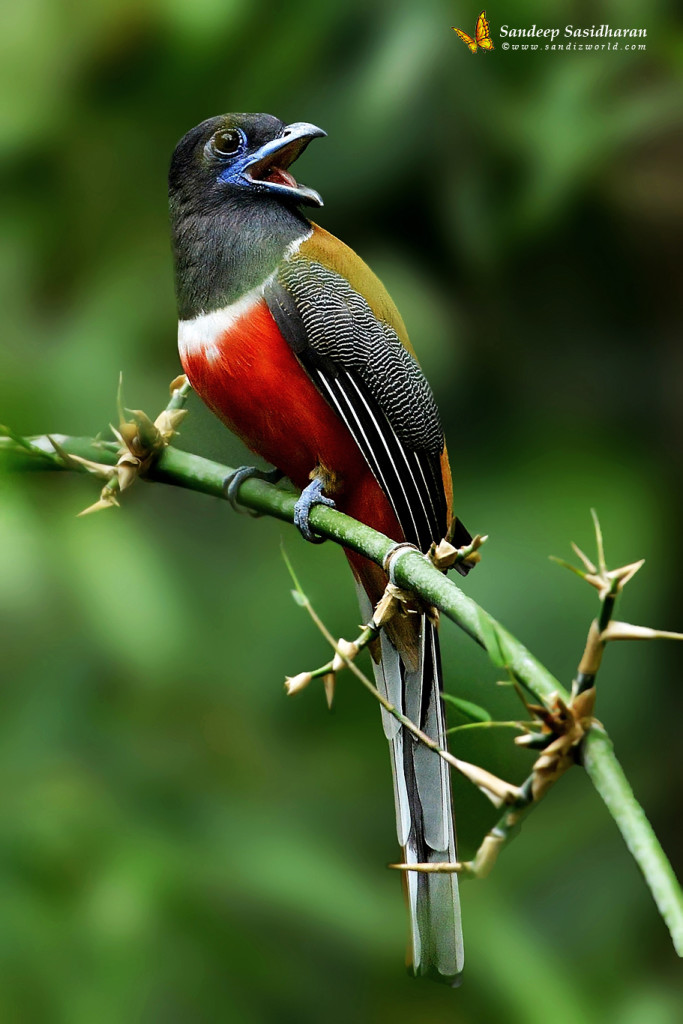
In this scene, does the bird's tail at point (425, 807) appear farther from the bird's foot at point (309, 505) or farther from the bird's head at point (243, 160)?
the bird's head at point (243, 160)

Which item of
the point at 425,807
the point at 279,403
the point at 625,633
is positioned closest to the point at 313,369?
the point at 279,403

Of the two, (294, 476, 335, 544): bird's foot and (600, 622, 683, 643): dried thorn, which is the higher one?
(294, 476, 335, 544): bird's foot

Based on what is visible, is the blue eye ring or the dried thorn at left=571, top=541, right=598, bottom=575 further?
the blue eye ring

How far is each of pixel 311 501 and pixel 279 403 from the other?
0.07 meters

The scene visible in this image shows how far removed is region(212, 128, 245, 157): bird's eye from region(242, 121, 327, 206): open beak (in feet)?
0.04

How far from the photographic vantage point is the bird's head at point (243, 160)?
0.59 m

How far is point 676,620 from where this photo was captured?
3.43 ft

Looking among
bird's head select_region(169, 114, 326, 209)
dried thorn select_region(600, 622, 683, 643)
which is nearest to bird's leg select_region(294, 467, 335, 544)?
Result: bird's head select_region(169, 114, 326, 209)

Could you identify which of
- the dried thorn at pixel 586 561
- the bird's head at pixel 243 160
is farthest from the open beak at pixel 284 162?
the dried thorn at pixel 586 561

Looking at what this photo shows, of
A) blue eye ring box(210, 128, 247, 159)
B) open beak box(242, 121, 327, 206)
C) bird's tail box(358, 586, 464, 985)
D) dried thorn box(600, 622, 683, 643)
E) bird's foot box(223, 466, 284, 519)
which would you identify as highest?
blue eye ring box(210, 128, 247, 159)

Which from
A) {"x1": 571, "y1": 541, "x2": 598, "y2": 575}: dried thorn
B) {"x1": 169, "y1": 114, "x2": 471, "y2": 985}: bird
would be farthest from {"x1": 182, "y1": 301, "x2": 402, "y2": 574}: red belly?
{"x1": 571, "y1": 541, "x2": 598, "y2": 575}: dried thorn

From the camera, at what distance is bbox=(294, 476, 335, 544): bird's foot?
577mm

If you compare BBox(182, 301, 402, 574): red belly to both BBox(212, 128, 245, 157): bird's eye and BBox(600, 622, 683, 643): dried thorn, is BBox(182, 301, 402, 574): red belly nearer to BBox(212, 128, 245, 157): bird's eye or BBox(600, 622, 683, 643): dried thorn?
BBox(212, 128, 245, 157): bird's eye

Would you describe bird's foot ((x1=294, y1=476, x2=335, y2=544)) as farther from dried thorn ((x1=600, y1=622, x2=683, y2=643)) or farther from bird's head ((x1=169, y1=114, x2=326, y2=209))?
dried thorn ((x1=600, y1=622, x2=683, y2=643))
